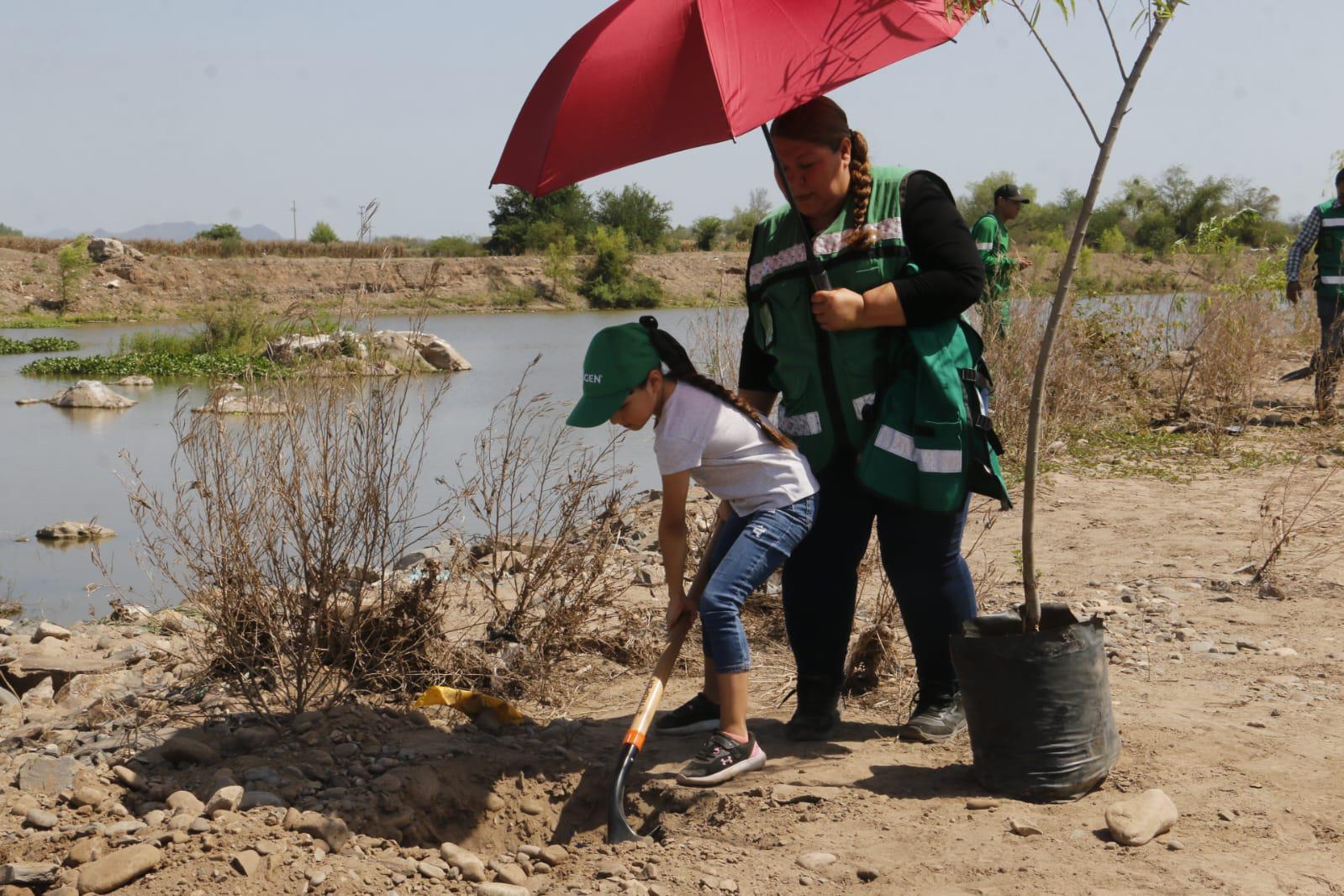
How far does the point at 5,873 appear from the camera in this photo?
281 cm

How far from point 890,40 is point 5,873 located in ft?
9.61

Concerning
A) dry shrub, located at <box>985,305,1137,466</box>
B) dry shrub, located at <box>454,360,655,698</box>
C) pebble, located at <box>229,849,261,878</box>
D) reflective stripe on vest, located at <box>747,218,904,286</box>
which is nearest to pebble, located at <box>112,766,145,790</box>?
pebble, located at <box>229,849,261,878</box>

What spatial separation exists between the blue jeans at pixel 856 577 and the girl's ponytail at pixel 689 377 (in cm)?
23

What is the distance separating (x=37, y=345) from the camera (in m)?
25.1

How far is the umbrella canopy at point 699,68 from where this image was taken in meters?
3.05

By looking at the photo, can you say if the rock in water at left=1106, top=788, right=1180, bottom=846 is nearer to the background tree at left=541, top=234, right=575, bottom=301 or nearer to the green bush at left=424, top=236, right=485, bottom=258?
the background tree at left=541, top=234, right=575, bottom=301

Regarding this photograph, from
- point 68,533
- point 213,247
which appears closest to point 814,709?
point 68,533

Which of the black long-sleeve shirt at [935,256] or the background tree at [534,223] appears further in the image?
the background tree at [534,223]

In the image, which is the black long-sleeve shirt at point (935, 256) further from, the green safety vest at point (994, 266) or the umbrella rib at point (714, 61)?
the green safety vest at point (994, 266)

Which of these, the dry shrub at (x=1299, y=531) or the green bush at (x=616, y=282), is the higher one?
the green bush at (x=616, y=282)

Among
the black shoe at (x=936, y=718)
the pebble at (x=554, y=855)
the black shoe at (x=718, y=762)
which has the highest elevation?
the black shoe at (x=936, y=718)

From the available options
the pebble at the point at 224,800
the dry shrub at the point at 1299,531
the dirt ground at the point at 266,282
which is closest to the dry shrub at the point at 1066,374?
the dry shrub at the point at 1299,531

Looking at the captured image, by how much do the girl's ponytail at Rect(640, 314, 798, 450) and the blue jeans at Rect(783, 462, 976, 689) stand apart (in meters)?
0.23

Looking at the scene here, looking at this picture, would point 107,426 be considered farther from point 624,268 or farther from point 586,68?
point 624,268
